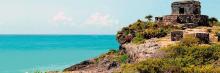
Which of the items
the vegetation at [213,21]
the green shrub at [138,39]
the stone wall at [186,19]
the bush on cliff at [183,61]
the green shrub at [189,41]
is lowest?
the bush on cliff at [183,61]

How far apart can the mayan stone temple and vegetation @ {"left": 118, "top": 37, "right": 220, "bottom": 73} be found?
18.6 metres

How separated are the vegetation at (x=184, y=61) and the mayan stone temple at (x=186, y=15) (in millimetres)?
18631

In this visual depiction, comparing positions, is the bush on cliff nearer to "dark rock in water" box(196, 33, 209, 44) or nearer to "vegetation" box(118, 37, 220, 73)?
"vegetation" box(118, 37, 220, 73)

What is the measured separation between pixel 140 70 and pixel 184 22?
869 inches

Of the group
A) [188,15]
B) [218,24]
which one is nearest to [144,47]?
[188,15]

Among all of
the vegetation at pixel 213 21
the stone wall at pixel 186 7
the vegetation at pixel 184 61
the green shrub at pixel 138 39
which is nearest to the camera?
the vegetation at pixel 184 61

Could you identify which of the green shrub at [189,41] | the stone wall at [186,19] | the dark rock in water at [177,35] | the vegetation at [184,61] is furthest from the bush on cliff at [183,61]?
the stone wall at [186,19]

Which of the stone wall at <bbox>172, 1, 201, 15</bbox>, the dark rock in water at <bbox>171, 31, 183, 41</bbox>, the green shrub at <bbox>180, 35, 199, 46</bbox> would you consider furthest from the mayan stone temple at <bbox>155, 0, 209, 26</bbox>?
the green shrub at <bbox>180, 35, 199, 46</bbox>

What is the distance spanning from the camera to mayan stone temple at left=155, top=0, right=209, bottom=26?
5847cm

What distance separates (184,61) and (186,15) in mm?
22052

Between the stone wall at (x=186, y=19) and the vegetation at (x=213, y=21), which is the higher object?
the stone wall at (x=186, y=19)

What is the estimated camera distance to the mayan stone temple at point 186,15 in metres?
58.5

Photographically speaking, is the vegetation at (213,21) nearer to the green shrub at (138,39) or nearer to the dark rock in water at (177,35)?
the green shrub at (138,39)

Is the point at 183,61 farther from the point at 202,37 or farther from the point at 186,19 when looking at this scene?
the point at 186,19
